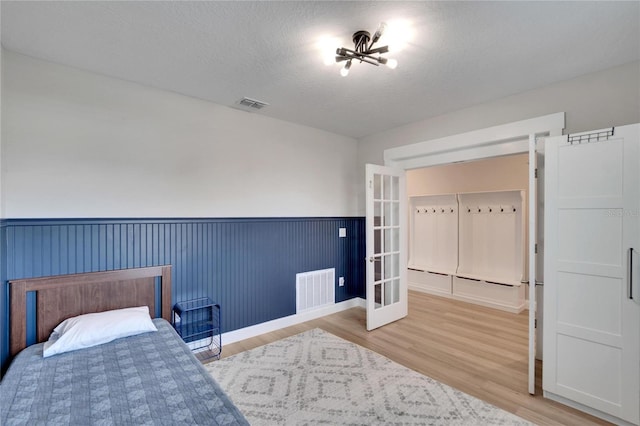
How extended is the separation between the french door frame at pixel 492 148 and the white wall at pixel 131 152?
1.43m

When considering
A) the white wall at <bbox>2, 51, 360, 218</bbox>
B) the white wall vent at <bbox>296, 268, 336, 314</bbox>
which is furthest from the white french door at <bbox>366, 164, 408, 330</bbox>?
the white wall at <bbox>2, 51, 360, 218</bbox>

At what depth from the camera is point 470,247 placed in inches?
191

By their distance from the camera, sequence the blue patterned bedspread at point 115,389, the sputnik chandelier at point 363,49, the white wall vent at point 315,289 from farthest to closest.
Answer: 1. the white wall vent at point 315,289
2. the sputnik chandelier at point 363,49
3. the blue patterned bedspread at point 115,389

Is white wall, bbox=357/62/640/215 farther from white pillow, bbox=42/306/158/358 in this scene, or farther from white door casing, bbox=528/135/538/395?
white pillow, bbox=42/306/158/358

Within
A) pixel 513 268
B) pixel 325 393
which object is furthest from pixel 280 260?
pixel 513 268

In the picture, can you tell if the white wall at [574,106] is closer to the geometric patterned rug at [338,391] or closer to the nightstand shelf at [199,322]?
the geometric patterned rug at [338,391]

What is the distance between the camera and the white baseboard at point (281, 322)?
10.4 ft

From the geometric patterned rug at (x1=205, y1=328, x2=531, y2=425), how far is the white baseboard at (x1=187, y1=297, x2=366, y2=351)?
1.10 ft

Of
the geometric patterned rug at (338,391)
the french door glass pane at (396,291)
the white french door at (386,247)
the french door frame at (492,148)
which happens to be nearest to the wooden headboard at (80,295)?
the geometric patterned rug at (338,391)

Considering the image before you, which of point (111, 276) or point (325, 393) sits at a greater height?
point (111, 276)

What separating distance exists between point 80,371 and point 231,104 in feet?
8.50

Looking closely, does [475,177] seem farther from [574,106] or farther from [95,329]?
[95,329]

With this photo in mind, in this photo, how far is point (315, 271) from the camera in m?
3.97

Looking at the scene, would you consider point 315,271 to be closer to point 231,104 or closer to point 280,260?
point 280,260
